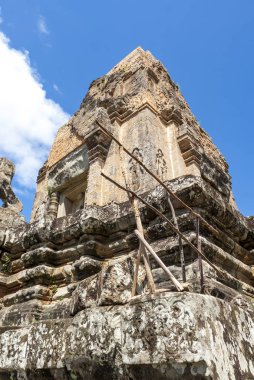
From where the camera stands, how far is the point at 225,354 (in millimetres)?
1691

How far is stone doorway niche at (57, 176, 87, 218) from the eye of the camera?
8790 millimetres

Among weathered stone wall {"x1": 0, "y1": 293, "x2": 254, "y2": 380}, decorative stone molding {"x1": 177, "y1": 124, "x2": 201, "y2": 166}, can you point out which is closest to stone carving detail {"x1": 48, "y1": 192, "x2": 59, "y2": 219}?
decorative stone molding {"x1": 177, "y1": 124, "x2": 201, "y2": 166}

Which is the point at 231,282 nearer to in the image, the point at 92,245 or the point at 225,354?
the point at 92,245

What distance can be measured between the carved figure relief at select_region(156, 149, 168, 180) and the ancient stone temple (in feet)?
0.14

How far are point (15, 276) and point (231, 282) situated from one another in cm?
391

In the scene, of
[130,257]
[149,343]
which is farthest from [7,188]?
[149,343]

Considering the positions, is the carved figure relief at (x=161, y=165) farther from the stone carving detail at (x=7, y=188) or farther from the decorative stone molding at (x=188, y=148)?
the stone carving detail at (x=7, y=188)

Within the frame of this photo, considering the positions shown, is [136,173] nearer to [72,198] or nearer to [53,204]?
[72,198]

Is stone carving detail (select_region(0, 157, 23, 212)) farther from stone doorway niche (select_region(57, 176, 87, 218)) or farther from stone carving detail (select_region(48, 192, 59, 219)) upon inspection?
stone doorway niche (select_region(57, 176, 87, 218))

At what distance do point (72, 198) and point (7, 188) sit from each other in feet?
6.16

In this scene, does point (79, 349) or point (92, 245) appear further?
point (92, 245)

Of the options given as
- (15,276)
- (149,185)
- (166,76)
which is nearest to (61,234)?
(15,276)

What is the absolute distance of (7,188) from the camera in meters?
8.82

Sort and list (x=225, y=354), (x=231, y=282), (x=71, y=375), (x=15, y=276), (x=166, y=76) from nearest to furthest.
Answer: (x=225, y=354)
(x=71, y=375)
(x=231, y=282)
(x=15, y=276)
(x=166, y=76)
